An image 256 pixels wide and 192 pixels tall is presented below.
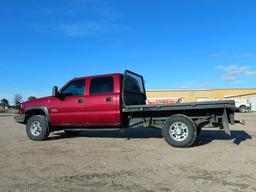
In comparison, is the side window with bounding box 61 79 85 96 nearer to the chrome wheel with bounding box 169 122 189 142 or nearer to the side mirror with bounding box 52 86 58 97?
the side mirror with bounding box 52 86 58 97

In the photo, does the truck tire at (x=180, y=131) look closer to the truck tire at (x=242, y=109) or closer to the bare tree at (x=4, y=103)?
the truck tire at (x=242, y=109)

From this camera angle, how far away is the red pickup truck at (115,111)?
8.74 meters

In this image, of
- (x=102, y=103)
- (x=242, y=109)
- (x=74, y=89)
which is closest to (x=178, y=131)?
(x=102, y=103)

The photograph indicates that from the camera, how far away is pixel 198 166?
643cm

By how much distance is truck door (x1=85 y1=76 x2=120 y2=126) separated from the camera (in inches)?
382

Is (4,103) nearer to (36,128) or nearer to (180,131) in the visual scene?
(36,128)

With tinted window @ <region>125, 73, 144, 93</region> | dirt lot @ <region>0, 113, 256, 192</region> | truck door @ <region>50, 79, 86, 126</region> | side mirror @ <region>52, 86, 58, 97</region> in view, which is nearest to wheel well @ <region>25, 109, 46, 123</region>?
truck door @ <region>50, 79, 86, 126</region>

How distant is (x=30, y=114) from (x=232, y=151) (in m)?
6.88

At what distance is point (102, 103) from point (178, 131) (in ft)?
8.22

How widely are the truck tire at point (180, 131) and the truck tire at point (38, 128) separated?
4.21 meters

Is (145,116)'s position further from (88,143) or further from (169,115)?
(88,143)

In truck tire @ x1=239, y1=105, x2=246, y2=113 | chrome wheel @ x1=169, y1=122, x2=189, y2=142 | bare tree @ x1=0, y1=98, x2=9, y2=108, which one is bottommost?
chrome wheel @ x1=169, y1=122, x2=189, y2=142

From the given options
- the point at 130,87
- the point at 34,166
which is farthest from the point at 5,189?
the point at 130,87

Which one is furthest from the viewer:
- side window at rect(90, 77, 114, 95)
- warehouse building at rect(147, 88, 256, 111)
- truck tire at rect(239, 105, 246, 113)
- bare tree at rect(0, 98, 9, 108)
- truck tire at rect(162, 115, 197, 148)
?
bare tree at rect(0, 98, 9, 108)
